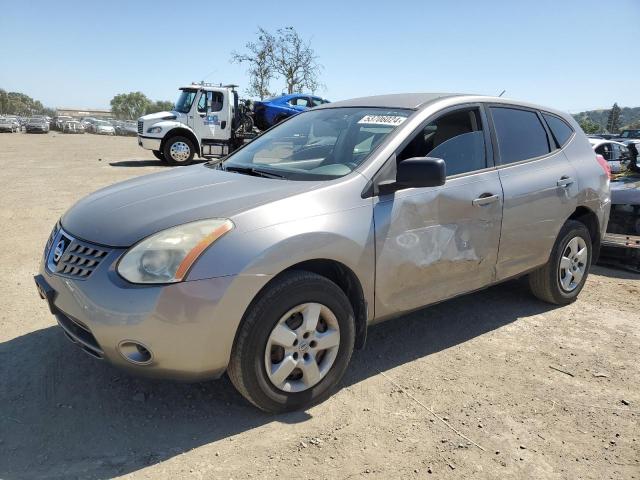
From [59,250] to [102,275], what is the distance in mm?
528

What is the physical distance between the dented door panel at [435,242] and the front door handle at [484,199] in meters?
0.02

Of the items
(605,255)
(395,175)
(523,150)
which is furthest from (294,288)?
(605,255)

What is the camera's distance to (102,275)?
8.07 ft

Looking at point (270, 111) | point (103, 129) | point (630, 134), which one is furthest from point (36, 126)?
point (630, 134)

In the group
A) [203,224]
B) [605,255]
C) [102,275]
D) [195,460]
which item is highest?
[203,224]

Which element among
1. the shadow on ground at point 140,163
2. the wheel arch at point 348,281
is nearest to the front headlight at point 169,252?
the wheel arch at point 348,281

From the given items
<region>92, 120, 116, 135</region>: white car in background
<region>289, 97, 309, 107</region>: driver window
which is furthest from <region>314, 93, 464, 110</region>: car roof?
<region>92, 120, 116, 135</region>: white car in background

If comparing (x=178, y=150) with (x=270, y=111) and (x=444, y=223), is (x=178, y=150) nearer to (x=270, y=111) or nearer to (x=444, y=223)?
(x=270, y=111)

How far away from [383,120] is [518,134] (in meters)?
1.26

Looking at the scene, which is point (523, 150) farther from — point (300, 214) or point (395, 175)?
point (300, 214)

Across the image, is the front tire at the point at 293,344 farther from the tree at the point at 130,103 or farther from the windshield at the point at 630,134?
the tree at the point at 130,103

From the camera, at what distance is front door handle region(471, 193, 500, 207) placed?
3.49 m

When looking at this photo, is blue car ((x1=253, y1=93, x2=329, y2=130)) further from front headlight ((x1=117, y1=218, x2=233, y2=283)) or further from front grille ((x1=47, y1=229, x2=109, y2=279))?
front headlight ((x1=117, y1=218, x2=233, y2=283))

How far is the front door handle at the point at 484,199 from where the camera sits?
3.49 m
